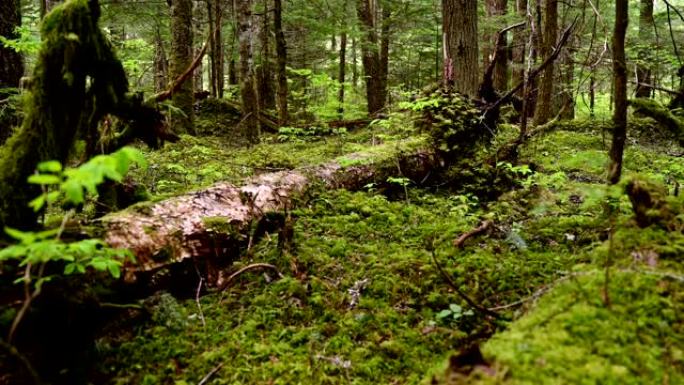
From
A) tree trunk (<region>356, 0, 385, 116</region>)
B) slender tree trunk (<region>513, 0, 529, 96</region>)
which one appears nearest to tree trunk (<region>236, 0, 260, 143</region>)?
tree trunk (<region>356, 0, 385, 116</region>)

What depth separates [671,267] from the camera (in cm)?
247

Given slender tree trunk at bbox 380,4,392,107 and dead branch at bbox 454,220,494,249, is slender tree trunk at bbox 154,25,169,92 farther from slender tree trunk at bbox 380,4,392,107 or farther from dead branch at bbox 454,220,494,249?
dead branch at bbox 454,220,494,249

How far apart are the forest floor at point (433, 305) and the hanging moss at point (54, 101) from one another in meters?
1.15

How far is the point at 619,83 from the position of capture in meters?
3.56

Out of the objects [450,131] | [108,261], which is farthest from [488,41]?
[108,261]

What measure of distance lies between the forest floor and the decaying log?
0.25 metres

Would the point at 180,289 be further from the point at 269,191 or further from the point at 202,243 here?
the point at 269,191

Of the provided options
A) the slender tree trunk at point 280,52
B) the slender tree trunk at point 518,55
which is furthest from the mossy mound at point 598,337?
the slender tree trunk at point 518,55

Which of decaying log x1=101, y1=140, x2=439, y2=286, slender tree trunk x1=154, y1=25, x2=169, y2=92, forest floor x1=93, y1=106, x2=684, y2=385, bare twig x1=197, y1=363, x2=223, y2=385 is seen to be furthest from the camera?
slender tree trunk x1=154, y1=25, x2=169, y2=92

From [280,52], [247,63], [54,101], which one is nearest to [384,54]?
[280,52]

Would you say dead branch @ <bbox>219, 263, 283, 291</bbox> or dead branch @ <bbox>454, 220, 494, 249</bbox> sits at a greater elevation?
dead branch @ <bbox>454, 220, 494, 249</bbox>

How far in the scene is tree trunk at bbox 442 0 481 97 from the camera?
7828mm

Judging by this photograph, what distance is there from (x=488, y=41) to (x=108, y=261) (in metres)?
15.7

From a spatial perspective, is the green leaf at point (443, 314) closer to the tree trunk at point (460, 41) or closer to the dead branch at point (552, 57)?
the dead branch at point (552, 57)
